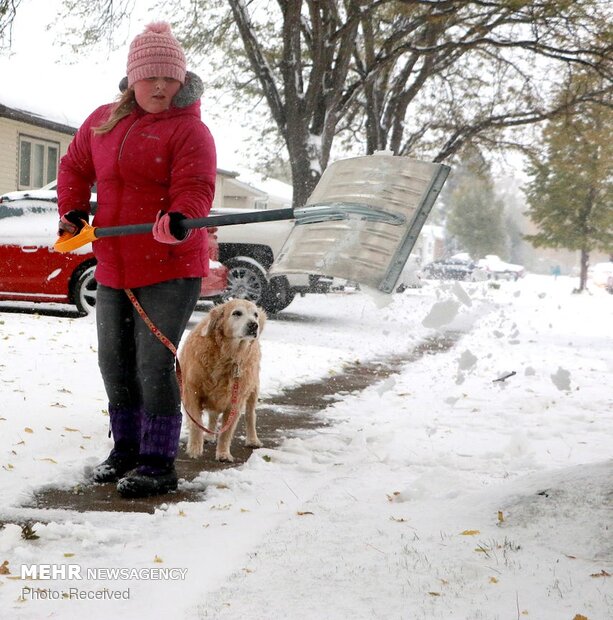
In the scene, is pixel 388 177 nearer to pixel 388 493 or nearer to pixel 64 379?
pixel 388 493

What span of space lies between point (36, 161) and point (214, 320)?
1807 cm

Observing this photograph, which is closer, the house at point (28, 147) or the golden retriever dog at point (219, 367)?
the golden retriever dog at point (219, 367)

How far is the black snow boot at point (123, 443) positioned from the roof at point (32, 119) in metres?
16.0

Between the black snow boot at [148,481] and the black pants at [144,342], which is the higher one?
the black pants at [144,342]

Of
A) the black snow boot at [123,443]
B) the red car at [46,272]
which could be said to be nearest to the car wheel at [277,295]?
the red car at [46,272]

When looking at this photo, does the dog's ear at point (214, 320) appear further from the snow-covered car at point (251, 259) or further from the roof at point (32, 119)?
the roof at point (32, 119)

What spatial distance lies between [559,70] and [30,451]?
16527 mm

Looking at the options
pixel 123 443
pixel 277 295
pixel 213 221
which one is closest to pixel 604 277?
pixel 277 295

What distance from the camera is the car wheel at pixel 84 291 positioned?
10.3 meters

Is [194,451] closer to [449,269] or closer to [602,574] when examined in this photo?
[602,574]

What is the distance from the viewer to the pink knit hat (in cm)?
351

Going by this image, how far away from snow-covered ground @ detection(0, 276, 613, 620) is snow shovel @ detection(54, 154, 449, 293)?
1102 millimetres

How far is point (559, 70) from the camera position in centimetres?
1747

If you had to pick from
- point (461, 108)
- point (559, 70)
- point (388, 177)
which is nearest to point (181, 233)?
point (388, 177)
